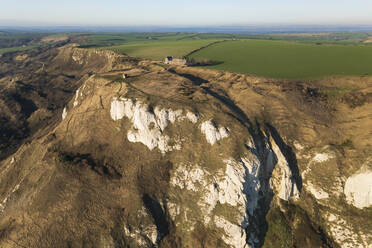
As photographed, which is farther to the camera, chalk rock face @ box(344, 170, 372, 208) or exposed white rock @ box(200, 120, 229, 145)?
exposed white rock @ box(200, 120, 229, 145)

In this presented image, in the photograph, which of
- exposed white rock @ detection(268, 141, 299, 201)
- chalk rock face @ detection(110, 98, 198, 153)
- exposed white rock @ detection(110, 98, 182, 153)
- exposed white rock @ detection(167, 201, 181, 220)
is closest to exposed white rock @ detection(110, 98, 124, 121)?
exposed white rock @ detection(110, 98, 182, 153)

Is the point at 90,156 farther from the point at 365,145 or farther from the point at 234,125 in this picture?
the point at 365,145

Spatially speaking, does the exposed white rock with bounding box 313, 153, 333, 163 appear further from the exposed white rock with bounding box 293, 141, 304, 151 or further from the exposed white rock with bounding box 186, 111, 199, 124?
the exposed white rock with bounding box 186, 111, 199, 124

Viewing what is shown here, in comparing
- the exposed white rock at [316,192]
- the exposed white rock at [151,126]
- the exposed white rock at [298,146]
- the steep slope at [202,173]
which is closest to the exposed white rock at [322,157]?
the steep slope at [202,173]

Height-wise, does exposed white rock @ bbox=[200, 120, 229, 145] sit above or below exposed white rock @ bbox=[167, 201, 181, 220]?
above

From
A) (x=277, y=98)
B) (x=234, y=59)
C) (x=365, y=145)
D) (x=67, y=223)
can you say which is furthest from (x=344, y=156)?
(x=234, y=59)

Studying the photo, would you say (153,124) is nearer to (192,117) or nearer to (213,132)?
(192,117)

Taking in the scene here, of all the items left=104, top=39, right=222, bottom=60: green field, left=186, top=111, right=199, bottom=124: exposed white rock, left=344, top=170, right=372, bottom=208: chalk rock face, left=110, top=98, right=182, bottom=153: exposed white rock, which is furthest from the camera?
left=104, top=39, right=222, bottom=60: green field
